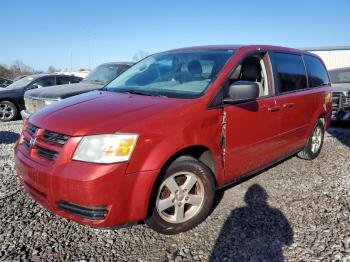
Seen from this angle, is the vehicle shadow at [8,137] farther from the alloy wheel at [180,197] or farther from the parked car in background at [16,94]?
the alloy wheel at [180,197]

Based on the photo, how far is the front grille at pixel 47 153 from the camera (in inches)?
105

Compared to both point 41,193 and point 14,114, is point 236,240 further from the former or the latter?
point 14,114

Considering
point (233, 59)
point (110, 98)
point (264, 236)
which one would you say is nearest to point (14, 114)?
point (110, 98)

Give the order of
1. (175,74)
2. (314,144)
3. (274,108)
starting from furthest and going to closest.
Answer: (314,144)
(274,108)
(175,74)

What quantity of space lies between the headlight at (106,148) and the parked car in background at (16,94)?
8.38 m

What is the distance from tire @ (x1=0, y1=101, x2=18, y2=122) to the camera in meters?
10.1

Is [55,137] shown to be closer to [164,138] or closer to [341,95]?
[164,138]

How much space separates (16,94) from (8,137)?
353cm

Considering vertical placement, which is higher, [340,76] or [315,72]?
[315,72]

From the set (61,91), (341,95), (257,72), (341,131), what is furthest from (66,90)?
(341,95)

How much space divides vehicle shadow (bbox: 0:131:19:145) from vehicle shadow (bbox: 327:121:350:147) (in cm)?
706

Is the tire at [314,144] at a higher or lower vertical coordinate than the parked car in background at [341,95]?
lower

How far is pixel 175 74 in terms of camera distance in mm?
3807

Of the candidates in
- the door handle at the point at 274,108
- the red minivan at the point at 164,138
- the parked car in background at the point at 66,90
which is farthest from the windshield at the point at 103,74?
the door handle at the point at 274,108
